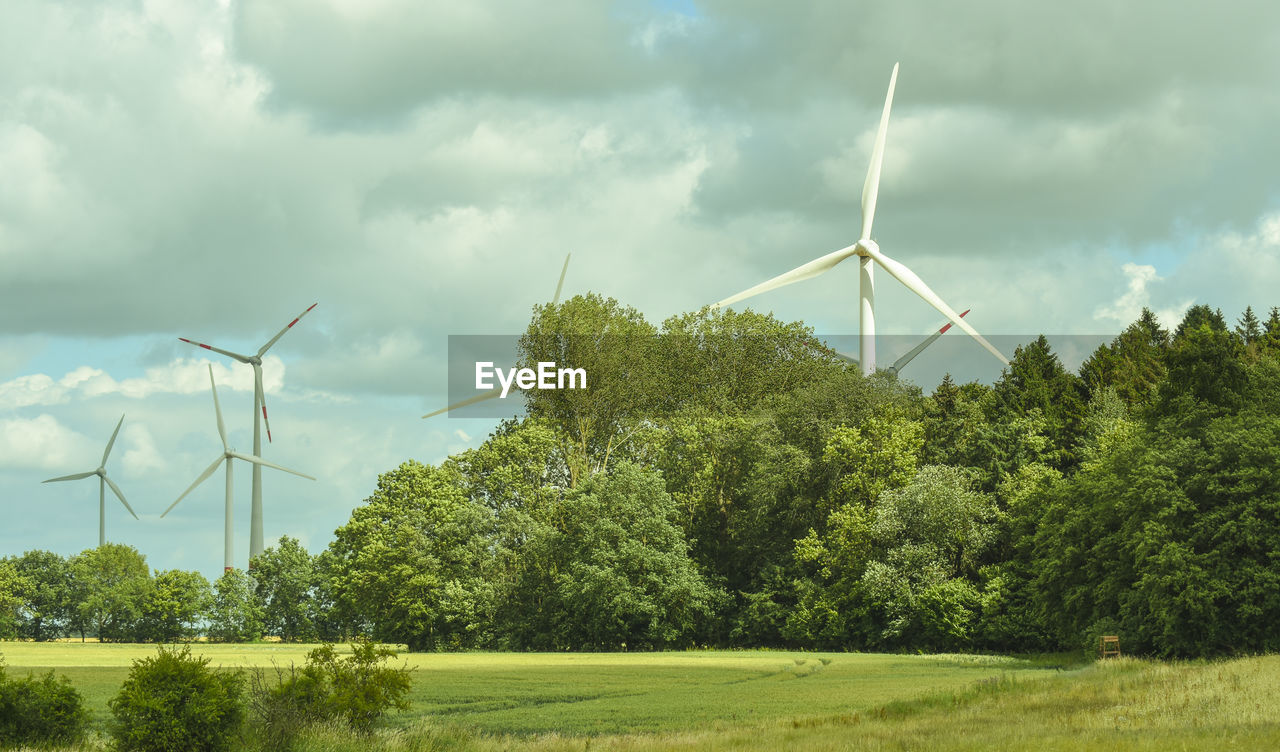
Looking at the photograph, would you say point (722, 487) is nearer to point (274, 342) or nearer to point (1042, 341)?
point (1042, 341)

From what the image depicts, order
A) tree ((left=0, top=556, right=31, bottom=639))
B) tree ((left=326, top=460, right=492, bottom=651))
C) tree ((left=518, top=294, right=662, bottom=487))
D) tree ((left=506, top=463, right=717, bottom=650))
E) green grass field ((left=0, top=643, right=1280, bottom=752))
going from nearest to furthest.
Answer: green grass field ((left=0, top=643, right=1280, bottom=752))
tree ((left=506, top=463, right=717, bottom=650))
tree ((left=326, top=460, right=492, bottom=651))
tree ((left=518, top=294, right=662, bottom=487))
tree ((left=0, top=556, right=31, bottom=639))

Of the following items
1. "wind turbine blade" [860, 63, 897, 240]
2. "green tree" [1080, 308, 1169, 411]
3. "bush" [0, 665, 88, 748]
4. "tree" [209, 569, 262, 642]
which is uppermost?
"wind turbine blade" [860, 63, 897, 240]

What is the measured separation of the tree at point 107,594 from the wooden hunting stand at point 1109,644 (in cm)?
10551

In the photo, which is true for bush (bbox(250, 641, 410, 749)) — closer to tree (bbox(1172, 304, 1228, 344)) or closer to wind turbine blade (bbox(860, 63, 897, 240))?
wind turbine blade (bbox(860, 63, 897, 240))

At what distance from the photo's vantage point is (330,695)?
28.1 metres

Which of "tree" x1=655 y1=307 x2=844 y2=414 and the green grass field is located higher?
"tree" x1=655 y1=307 x2=844 y2=414

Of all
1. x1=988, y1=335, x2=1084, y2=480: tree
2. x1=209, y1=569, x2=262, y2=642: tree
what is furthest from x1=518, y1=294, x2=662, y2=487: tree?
x1=209, y1=569, x2=262, y2=642: tree

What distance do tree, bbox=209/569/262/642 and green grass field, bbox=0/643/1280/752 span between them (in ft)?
206

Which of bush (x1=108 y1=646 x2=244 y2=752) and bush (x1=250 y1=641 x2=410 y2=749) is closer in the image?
bush (x1=108 y1=646 x2=244 y2=752)

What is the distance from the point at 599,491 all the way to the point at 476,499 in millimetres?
12588

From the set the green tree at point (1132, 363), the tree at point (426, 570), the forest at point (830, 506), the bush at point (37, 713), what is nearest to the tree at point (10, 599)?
the forest at point (830, 506)

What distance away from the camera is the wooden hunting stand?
57250 mm

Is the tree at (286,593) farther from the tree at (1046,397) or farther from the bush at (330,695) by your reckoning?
the bush at (330,695)

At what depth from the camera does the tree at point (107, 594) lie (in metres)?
133
